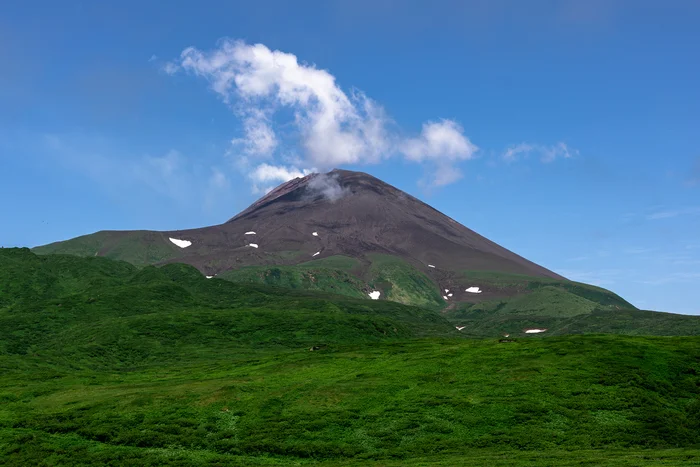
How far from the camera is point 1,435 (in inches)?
2584

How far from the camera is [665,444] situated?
202 ft

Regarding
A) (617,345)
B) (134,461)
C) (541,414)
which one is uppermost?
(617,345)

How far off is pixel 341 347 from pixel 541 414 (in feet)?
186

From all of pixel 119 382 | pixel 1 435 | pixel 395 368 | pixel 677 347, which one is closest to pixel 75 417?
pixel 1 435

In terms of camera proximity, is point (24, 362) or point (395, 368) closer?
point (395, 368)

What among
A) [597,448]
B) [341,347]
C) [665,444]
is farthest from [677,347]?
[341,347]

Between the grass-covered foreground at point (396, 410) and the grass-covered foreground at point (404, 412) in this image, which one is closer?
the grass-covered foreground at point (396, 410)

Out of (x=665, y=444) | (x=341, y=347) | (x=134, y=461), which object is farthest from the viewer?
(x=341, y=347)

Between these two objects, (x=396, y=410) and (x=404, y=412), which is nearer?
(x=404, y=412)

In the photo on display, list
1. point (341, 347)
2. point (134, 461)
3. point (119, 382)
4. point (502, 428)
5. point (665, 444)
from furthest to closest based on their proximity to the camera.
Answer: point (341, 347) → point (119, 382) → point (502, 428) → point (665, 444) → point (134, 461)

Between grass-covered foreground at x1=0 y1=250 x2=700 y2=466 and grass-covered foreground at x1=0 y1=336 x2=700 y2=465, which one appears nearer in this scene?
grass-covered foreground at x1=0 y1=250 x2=700 y2=466

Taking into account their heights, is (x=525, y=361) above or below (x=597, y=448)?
above

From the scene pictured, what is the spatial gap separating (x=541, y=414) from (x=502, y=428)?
17.3ft

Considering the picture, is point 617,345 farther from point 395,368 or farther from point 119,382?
point 119,382
